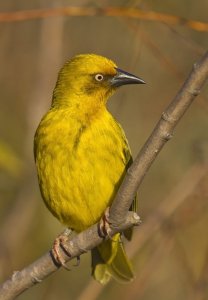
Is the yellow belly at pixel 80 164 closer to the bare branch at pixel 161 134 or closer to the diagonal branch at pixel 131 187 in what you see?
the diagonal branch at pixel 131 187

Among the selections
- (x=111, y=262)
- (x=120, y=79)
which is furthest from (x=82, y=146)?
(x=111, y=262)

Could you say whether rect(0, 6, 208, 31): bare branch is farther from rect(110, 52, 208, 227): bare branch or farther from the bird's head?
rect(110, 52, 208, 227): bare branch

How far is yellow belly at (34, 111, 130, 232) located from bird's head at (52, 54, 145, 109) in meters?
0.17

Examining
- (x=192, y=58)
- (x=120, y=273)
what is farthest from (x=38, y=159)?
(x=192, y=58)

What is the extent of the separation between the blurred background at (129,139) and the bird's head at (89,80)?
1.36 feet

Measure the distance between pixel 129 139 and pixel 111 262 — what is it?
95.2 inches

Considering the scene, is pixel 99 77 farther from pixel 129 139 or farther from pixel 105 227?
pixel 129 139

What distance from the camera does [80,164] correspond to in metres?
5.84

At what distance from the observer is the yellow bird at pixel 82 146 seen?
231 inches

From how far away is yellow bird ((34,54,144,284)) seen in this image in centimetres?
587

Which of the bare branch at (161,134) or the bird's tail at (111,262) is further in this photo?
the bird's tail at (111,262)

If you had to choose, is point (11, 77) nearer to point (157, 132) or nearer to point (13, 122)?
point (13, 122)

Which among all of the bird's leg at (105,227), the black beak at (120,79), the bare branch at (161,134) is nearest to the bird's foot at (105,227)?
the bird's leg at (105,227)

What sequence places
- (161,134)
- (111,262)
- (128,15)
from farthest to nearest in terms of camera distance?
(111,262), (128,15), (161,134)
